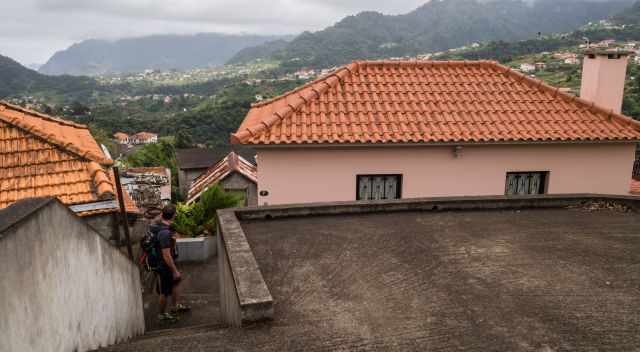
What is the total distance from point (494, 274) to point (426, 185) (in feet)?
17.4

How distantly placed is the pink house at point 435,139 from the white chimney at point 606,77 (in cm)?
2

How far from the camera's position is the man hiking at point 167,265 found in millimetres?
6660

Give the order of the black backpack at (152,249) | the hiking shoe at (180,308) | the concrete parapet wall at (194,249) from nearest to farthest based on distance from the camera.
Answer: the black backpack at (152,249), the hiking shoe at (180,308), the concrete parapet wall at (194,249)

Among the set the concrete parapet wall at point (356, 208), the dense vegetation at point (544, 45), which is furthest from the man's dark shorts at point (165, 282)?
the dense vegetation at point (544, 45)

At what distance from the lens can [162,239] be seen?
661 cm

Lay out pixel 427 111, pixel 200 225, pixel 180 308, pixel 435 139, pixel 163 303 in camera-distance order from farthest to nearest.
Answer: pixel 200 225 < pixel 427 111 < pixel 435 139 < pixel 180 308 < pixel 163 303

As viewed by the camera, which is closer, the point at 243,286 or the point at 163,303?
the point at 243,286

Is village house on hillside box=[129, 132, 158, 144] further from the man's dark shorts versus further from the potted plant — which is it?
the man's dark shorts

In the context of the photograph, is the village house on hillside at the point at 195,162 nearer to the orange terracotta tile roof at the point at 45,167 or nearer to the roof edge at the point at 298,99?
the roof edge at the point at 298,99

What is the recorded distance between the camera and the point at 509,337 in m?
3.52

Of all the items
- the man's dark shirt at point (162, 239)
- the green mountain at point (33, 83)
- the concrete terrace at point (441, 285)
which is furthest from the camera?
the green mountain at point (33, 83)

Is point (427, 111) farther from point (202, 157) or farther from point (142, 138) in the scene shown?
point (142, 138)

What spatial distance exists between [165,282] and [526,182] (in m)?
7.60

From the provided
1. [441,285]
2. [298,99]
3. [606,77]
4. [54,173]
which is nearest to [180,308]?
[54,173]
